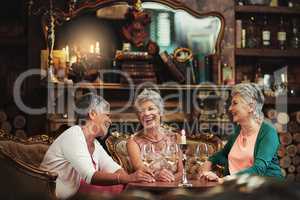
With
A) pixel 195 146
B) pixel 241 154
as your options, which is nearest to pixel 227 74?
pixel 195 146

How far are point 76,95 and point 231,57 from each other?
1.50m

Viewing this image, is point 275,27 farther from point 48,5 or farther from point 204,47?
point 48,5

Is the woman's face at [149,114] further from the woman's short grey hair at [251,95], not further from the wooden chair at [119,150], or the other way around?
the woman's short grey hair at [251,95]

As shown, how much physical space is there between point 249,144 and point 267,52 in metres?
2.14

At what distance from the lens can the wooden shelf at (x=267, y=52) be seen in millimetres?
4793

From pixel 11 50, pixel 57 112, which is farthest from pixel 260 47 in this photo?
pixel 11 50

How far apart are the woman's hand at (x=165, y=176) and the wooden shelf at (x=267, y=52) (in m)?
2.35

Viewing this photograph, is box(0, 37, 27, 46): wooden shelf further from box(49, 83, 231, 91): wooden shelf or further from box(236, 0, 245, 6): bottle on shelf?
box(236, 0, 245, 6): bottle on shelf

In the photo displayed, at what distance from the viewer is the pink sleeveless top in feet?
9.38

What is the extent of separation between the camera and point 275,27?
502cm

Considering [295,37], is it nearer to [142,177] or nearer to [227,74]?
[227,74]

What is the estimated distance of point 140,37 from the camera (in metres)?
4.62

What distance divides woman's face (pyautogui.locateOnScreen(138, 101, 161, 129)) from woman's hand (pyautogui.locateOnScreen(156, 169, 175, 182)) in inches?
19.6

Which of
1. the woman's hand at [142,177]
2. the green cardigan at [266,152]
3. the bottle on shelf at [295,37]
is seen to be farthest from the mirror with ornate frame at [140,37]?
the woman's hand at [142,177]
